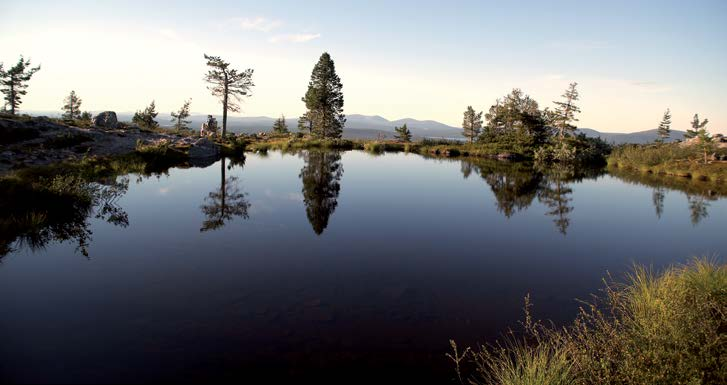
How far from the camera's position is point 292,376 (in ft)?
17.5

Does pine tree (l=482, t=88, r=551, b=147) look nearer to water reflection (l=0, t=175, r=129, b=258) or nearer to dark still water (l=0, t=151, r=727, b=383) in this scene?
dark still water (l=0, t=151, r=727, b=383)

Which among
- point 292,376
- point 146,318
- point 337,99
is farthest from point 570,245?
point 337,99

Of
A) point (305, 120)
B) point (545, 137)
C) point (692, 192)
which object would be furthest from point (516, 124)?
point (305, 120)

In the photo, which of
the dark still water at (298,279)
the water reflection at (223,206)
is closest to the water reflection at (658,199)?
the dark still water at (298,279)

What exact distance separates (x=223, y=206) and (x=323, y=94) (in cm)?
5311

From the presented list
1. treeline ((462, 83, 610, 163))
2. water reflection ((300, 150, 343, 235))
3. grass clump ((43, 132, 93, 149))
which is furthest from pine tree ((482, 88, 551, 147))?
grass clump ((43, 132, 93, 149))

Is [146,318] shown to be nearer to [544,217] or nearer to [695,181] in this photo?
[544,217]

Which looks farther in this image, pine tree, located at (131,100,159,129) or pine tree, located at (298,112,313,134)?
pine tree, located at (298,112,313,134)

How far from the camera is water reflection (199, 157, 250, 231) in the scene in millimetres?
13766

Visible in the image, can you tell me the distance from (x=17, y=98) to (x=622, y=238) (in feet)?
244

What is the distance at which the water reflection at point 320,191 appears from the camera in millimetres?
15009

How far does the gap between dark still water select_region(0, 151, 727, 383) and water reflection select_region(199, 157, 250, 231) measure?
0.36ft

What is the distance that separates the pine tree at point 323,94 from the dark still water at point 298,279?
48.7 meters

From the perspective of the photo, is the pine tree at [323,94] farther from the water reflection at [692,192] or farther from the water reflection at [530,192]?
the water reflection at [692,192]
